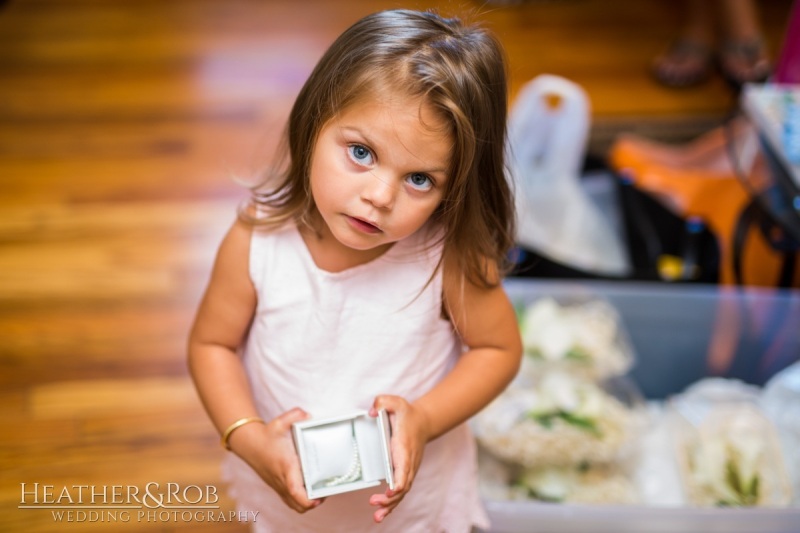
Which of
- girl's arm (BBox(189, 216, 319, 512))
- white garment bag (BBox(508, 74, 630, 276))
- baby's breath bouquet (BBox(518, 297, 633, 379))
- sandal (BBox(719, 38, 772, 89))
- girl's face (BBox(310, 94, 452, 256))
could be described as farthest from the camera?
sandal (BBox(719, 38, 772, 89))

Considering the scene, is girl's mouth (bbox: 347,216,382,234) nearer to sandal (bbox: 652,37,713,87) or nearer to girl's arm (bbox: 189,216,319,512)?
girl's arm (bbox: 189,216,319,512)

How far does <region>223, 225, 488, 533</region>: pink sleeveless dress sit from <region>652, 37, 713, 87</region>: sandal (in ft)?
5.67

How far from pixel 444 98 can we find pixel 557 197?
1.08 meters

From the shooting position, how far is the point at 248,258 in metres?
0.93

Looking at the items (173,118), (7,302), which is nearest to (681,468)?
(7,302)

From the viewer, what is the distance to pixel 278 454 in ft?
2.87

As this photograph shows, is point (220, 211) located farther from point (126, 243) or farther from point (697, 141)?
point (697, 141)

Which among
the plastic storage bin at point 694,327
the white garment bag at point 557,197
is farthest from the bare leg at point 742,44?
the plastic storage bin at point 694,327

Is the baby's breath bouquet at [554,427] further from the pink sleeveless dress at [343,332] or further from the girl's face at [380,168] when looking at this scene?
the girl's face at [380,168]

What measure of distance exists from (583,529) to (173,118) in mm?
1531

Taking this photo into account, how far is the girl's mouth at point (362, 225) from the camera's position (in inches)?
32.3

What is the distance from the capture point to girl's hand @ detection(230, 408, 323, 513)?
2.80 feet

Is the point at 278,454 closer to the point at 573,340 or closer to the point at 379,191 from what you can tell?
the point at 379,191

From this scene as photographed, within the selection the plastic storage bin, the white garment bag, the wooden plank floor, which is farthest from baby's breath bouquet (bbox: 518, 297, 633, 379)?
the wooden plank floor
